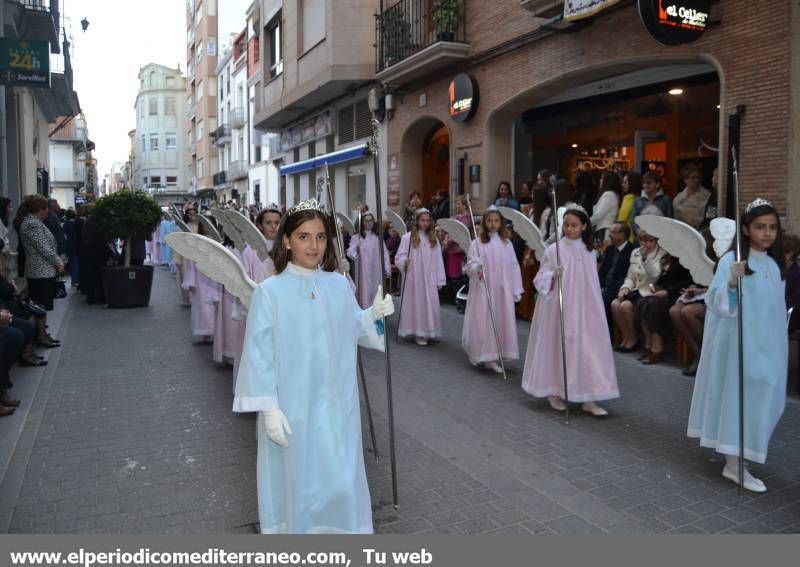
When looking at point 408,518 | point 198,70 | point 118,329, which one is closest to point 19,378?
point 118,329

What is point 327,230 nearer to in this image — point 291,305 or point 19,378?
point 291,305

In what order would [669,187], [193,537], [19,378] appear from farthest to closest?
[669,187], [19,378], [193,537]

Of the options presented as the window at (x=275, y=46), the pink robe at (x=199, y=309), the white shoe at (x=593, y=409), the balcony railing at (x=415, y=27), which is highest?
the window at (x=275, y=46)

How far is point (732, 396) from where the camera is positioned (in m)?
4.73

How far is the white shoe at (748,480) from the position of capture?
4609 mm

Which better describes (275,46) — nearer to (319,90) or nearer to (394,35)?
(319,90)

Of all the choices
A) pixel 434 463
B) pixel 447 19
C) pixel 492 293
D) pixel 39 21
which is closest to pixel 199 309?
pixel 492 293

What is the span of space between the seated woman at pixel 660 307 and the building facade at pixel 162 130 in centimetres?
6970

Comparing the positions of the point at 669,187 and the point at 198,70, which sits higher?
the point at 198,70

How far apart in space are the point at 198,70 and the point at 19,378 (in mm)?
55923

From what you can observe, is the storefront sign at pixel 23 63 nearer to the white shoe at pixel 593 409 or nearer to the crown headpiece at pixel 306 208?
the crown headpiece at pixel 306 208

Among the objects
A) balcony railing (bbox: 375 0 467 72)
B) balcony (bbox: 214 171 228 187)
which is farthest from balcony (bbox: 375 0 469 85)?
balcony (bbox: 214 171 228 187)

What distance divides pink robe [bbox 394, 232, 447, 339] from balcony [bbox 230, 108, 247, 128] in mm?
36940

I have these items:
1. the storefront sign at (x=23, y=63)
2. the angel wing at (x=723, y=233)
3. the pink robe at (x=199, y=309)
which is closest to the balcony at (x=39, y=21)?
the storefront sign at (x=23, y=63)
